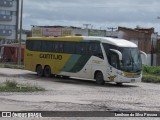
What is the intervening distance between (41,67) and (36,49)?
5.03ft

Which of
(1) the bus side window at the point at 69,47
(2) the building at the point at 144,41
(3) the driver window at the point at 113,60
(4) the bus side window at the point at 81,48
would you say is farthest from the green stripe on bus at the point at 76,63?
(2) the building at the point at 144,41

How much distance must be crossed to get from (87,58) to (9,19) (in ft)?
253

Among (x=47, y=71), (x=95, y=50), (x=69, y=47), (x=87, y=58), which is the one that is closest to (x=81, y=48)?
(x=87, y=58)

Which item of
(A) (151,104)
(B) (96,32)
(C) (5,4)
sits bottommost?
(A) (151,104)

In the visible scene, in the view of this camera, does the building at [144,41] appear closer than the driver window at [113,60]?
No

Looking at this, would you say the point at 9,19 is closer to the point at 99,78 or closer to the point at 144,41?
the point at 144,41

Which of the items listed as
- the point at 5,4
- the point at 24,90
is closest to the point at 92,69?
the point at 24,90

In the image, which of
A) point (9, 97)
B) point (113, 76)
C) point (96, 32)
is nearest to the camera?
point (9, 97)

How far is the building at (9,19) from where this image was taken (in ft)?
344

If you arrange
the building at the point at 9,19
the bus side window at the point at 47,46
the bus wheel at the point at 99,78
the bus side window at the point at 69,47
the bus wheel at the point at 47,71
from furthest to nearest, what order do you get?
1. the building at the point at 9,19
2. the bus wheel at the point at 47,71
3. the bus side window at the point at 47,46
4. the bus side window at the point at 69,47
5. the bus wheel at the point at 99,78

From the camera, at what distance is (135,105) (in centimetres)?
1752

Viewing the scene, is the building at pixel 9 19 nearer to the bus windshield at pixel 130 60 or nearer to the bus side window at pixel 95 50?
the bus side window at pixel 95 50

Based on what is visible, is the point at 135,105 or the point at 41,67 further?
the point at 41,67

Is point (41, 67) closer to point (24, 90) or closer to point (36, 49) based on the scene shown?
point (36, 49)
